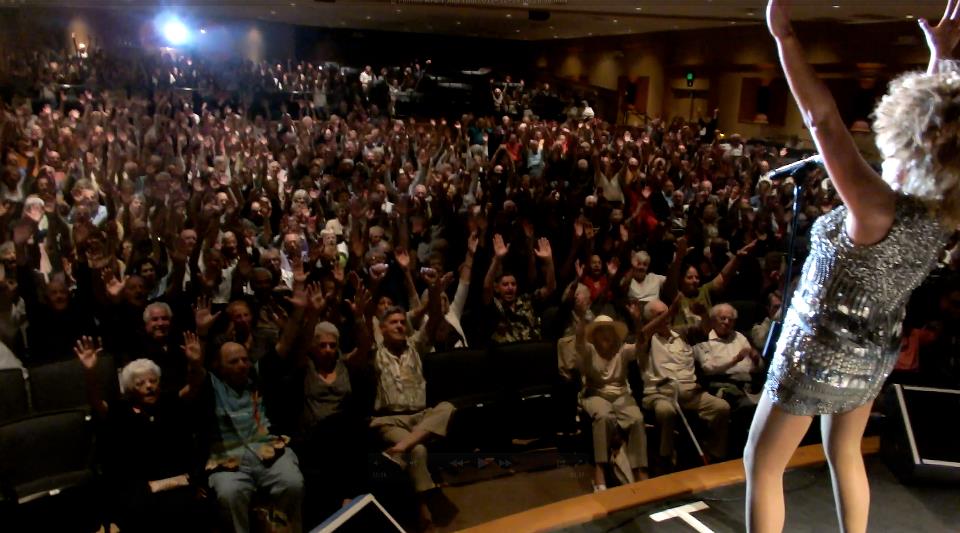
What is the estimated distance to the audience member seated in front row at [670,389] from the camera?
3.38 meters

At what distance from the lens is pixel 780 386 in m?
1.35

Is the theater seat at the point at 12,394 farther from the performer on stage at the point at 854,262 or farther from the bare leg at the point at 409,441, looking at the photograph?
the performer on stage at the point at 854,262

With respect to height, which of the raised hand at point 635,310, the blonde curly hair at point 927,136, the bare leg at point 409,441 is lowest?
the bare leg at point 409,441

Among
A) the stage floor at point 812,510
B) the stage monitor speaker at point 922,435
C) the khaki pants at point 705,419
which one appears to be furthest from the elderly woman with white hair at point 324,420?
the stage monitor speaker at point 922,435

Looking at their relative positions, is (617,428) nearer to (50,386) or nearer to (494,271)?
(494,271)

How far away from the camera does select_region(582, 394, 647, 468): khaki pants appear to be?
128 inches

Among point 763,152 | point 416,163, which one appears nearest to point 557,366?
point 416,163

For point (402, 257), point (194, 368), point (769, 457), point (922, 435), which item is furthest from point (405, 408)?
point (769, 457)

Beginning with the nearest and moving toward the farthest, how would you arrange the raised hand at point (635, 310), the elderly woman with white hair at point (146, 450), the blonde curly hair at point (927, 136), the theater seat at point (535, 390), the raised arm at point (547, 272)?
the blonde curly hair at point (927, 136) < the elderly woman with white hair at point (146, 450) < the theater seat at point (535, 390) < the raised hand at point (635, 310) < the raised arm at point (547, 272)

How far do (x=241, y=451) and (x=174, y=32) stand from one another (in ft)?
43.8

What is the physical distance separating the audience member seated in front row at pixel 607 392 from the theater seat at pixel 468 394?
0.40m

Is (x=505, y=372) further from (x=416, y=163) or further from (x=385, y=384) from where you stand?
(x=416, y=163)

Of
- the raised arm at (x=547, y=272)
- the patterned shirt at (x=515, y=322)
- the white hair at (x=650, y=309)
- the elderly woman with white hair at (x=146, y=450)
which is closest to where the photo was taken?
the elderly woman with white hair at (x=146, y=450)

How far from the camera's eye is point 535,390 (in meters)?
3.49
